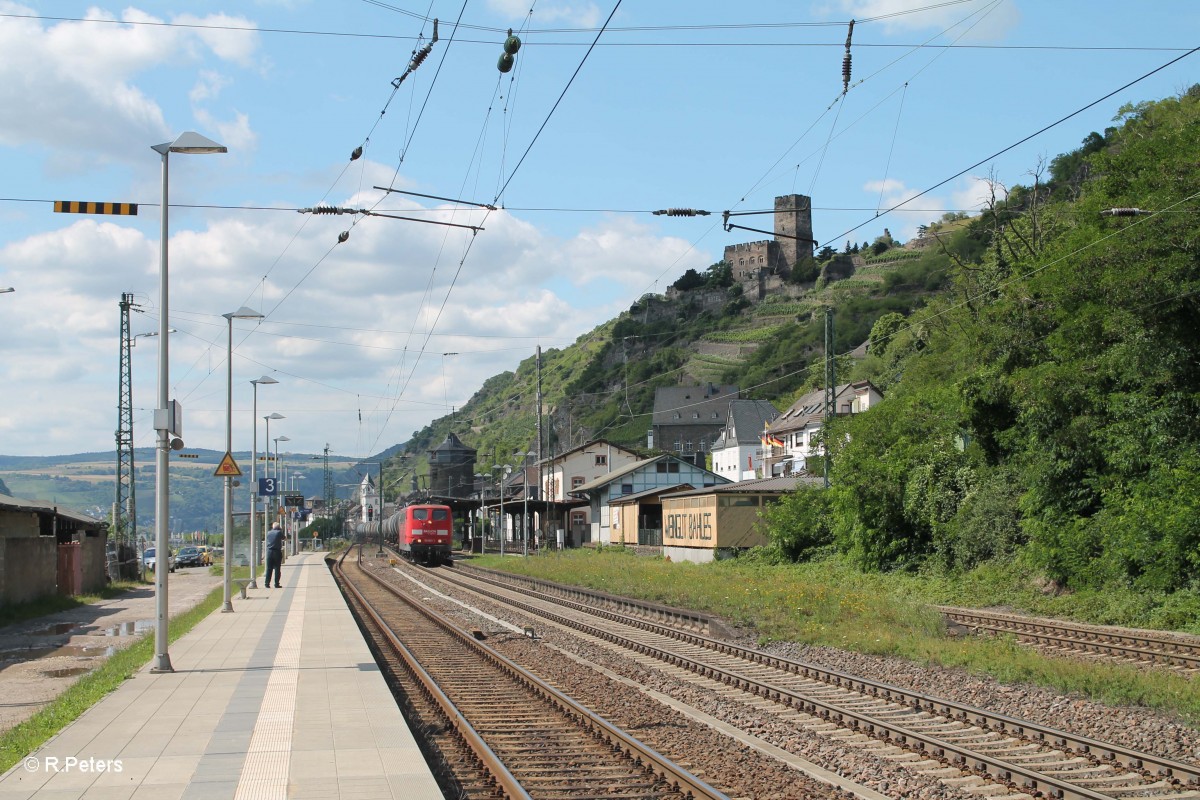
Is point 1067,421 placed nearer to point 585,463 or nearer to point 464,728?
point 464,728

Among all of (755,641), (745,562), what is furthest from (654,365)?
(755,641)

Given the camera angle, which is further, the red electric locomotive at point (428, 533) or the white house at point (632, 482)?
the white house at point (632, 482)

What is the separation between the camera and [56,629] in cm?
2380

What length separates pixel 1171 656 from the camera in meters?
15.5

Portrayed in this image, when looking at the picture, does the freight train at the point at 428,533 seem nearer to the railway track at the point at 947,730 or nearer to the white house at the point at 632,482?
the white house at the point at 632,482

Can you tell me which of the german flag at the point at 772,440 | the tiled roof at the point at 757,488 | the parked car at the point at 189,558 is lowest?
the parked car at the point at 189,558

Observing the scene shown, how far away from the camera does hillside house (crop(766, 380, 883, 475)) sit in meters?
83.4

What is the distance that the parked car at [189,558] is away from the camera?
7061cm

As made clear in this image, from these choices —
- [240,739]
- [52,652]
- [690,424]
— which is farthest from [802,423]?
Answer: [240,739]

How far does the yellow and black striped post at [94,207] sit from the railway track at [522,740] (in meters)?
7.37

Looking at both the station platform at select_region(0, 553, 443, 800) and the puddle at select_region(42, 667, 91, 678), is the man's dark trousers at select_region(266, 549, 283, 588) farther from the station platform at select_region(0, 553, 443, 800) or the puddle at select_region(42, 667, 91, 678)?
the station platform at select_region(0, 553, 443, 800)

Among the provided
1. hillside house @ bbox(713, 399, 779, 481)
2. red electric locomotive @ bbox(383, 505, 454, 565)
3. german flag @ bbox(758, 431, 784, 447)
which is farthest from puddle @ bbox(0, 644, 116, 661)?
hillside house @ bbox(713, 399, 779, 481)

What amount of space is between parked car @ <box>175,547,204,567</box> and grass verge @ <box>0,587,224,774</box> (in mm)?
53331

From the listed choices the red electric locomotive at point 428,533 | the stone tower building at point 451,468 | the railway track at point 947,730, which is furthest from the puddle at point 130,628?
the stone tower building at point 451,468
